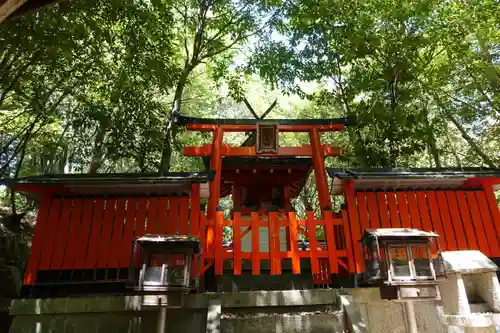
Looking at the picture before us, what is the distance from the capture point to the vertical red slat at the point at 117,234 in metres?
7.47

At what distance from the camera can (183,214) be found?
313 inches

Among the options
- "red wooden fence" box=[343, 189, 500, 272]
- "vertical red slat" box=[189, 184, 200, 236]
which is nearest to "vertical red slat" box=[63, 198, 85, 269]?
"vertical red slat" box=[189, 184, 200, 236]

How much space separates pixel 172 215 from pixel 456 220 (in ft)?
23.3

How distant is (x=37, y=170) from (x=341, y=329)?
19.2m

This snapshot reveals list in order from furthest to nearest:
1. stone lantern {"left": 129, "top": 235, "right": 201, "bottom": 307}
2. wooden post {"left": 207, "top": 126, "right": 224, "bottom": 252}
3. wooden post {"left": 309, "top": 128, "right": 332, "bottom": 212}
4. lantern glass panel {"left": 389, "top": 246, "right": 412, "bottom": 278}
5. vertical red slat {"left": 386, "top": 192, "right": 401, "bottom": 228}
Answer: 1. wooden post {"left": 309, "top": 128, "right": 332, "bottom": 212}
2. vertical red slat {"left": 386, "top": 192, "right": 401, "bottom": 228}
3. wooden post {"left": 207, "top": 126, "right": 224, "bottom": 252}
4. lantern glass panel {"left": 389, "top": 246, "right": 412, "bottom": 278}
5. stone lantern {"left": 129, "top": 235, "right": 201, "bottom": 307}

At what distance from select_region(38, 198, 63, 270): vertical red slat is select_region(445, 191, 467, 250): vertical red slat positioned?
9.65 metres

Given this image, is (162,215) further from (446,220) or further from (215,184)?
(446,220)

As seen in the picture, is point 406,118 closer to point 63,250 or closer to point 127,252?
point 127,252

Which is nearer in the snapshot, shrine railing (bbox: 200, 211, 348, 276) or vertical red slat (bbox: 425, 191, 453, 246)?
shrine railing (bbox: 200, 211, 348, 276)

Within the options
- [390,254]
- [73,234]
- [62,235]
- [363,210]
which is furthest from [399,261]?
[62,235]

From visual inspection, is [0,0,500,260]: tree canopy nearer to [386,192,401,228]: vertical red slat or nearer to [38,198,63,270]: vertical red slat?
[38,198,63,270]: vertical red slat

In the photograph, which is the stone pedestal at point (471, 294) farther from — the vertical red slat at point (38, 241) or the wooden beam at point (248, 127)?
the vertical red slat at point (38, 241)

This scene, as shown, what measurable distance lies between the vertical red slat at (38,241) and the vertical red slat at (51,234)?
79 millimetres

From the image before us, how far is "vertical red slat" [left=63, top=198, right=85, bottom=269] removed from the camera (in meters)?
7.45
